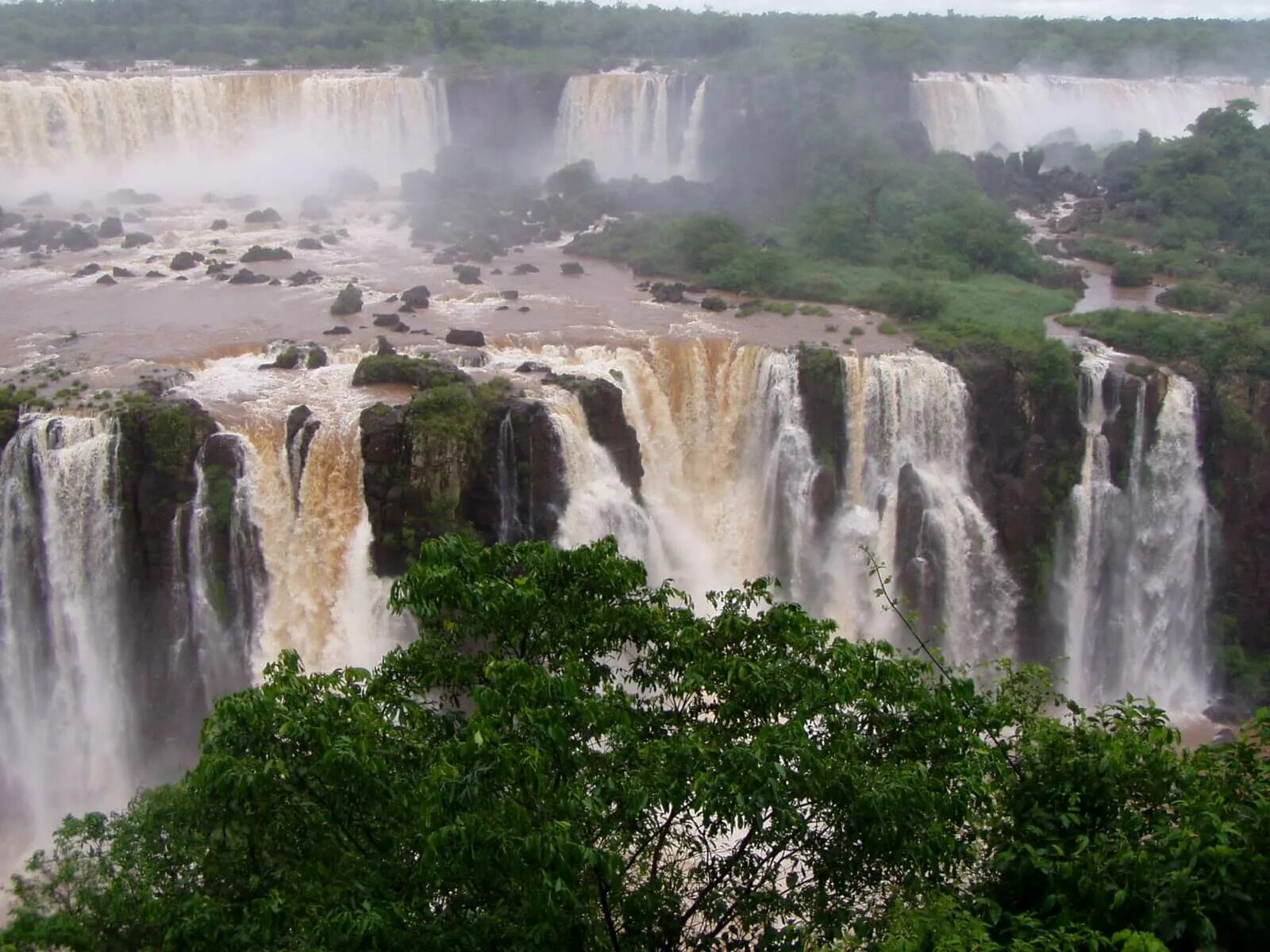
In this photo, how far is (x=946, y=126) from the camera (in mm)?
43344

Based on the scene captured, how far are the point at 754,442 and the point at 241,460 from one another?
8015mm

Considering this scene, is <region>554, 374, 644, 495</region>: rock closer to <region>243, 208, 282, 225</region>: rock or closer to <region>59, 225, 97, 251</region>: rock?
<region>59, 225, 97, 251</region>: rock

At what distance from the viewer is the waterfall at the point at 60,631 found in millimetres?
16656

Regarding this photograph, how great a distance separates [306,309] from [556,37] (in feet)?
99.2

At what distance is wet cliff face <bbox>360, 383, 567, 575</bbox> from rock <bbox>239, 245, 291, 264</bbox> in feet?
37.6

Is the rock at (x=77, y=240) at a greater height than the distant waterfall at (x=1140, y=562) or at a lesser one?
greater

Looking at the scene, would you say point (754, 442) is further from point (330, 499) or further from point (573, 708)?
point (573, 708)

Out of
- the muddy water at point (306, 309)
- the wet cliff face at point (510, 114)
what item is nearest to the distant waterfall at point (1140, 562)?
the muddy water at point (306, 309)

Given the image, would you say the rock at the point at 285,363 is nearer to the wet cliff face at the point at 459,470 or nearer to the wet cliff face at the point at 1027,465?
the wet cliff face at the point at 459,470

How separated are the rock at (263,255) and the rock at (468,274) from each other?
422cm

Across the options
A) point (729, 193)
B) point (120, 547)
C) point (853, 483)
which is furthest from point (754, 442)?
point (729, 193)

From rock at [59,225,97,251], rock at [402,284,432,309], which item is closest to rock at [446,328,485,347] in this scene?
rock at [402,284,432,309]

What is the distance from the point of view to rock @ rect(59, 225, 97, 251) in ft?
95.3

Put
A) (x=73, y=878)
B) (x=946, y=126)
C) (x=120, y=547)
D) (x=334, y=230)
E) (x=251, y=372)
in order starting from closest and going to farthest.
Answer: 1. (x=73, y=878)
2. (x=120, y=547)
3. (x=251, y=372)
4. (x=334, y=230)
5. (x=946, y=126)
